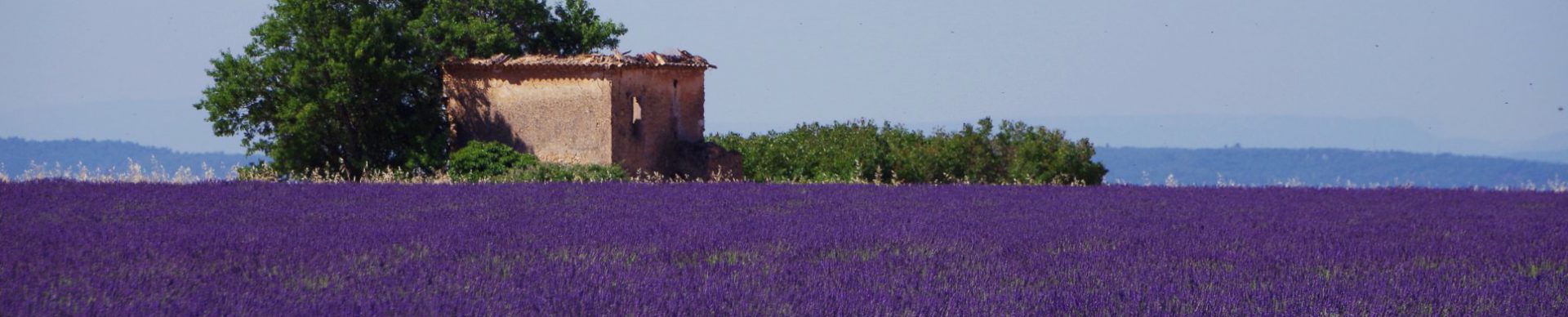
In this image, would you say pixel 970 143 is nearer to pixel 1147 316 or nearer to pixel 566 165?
pixel 566 165

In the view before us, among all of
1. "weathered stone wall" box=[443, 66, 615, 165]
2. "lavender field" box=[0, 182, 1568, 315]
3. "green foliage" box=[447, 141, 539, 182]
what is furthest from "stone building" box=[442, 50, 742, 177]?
"lavender field" box=[0, 182, 1568, 315]

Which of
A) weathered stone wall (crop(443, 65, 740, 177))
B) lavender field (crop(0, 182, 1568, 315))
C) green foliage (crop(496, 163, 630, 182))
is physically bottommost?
lavender field (crop(0, 182, 1568, 315))

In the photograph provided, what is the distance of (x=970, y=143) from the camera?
23.6m

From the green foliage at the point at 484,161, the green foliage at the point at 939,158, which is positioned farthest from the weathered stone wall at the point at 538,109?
the green foliage at the point at 939,158

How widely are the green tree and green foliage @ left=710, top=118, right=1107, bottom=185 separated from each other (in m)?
4.49

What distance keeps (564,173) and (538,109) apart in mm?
Result: 1781

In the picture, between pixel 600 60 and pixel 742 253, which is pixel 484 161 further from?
pixel 742 253

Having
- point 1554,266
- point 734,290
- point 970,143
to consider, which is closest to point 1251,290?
point 734,290

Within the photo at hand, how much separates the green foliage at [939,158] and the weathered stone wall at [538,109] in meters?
3.21

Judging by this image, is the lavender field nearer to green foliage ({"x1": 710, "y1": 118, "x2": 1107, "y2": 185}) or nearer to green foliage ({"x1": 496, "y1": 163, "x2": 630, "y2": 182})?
green foliage ({"x1": 496, "y1": 163, "x2": 630, "y2": 182})

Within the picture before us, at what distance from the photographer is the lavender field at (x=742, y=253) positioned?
6.67 meters

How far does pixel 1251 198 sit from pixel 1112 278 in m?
8.28

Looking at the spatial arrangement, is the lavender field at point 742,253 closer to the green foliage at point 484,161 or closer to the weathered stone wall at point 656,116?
the green foliage at point 484,161

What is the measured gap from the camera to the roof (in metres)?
20.3
